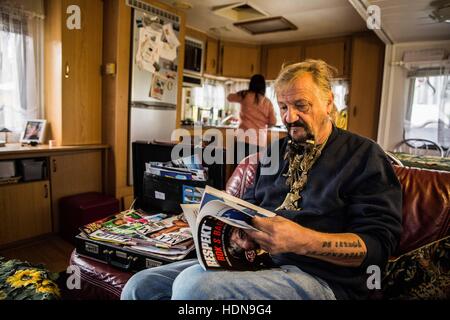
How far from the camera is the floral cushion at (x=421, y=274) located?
0.94 metres

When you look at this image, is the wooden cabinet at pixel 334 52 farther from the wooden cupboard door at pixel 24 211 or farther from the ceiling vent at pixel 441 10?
the wooden cupboard door at pixel 24 211

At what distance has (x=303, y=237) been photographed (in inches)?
33.1

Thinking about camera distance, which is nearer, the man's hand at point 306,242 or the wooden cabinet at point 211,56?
the man's hand at point 306,242

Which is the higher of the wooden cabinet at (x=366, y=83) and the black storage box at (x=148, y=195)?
the wooden cabinet at (x=366, y=83)

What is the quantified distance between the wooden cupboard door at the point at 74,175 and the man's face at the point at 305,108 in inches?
84.3

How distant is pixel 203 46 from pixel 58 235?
300 cm

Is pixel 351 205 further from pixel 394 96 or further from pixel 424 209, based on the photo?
pixel 394 96

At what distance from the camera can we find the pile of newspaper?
149 centimetres

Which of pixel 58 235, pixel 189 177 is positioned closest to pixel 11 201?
pixel 58 235

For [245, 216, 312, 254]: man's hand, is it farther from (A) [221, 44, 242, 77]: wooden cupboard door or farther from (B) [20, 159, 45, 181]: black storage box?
(A) [221, 44, 242, 77]: wooden cupboard door

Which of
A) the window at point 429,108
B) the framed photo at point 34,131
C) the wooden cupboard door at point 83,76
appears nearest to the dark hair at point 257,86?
the wooden cupboard door at point 83,76

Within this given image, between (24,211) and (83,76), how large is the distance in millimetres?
1210
